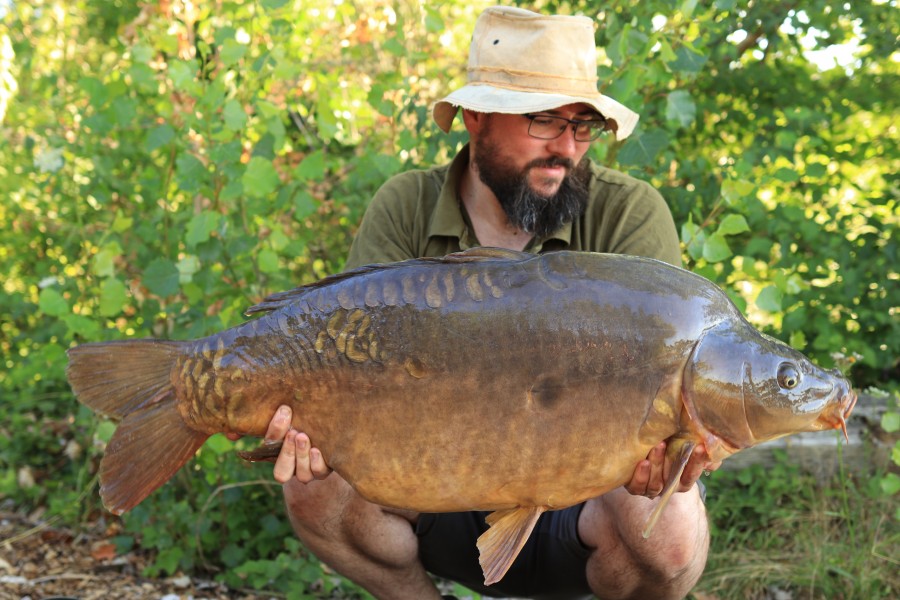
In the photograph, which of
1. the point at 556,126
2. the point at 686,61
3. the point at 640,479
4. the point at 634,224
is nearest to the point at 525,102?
the point at 556,126

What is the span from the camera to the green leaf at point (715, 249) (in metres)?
2.33

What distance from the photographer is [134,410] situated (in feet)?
5.70

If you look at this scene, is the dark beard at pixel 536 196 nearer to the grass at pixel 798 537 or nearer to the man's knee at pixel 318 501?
the man's knee at pixel 318 501

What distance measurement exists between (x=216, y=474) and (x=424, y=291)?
1353mm

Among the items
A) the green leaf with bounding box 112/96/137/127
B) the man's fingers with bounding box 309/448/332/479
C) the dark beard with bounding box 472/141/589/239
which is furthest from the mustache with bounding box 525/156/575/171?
the green leaf with bounding box 112/96/137/127

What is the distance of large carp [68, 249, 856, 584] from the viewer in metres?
1.53

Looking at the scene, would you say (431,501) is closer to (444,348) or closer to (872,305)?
(444,348)

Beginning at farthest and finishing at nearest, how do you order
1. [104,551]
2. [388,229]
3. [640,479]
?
[104,551]
[388,229]
[640,479]

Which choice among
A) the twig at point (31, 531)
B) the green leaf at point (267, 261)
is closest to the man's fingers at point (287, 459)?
the green leaf at point (267, 261)

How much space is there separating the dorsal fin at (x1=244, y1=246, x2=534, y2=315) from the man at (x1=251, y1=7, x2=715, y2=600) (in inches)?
17.8

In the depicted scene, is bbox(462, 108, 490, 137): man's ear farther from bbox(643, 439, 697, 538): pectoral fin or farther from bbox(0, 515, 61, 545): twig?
bbox(0, 515, 61, 545): twig

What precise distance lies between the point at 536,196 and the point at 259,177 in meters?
0.65

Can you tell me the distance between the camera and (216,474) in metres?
2.74

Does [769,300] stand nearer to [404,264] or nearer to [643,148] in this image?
[643,148]
